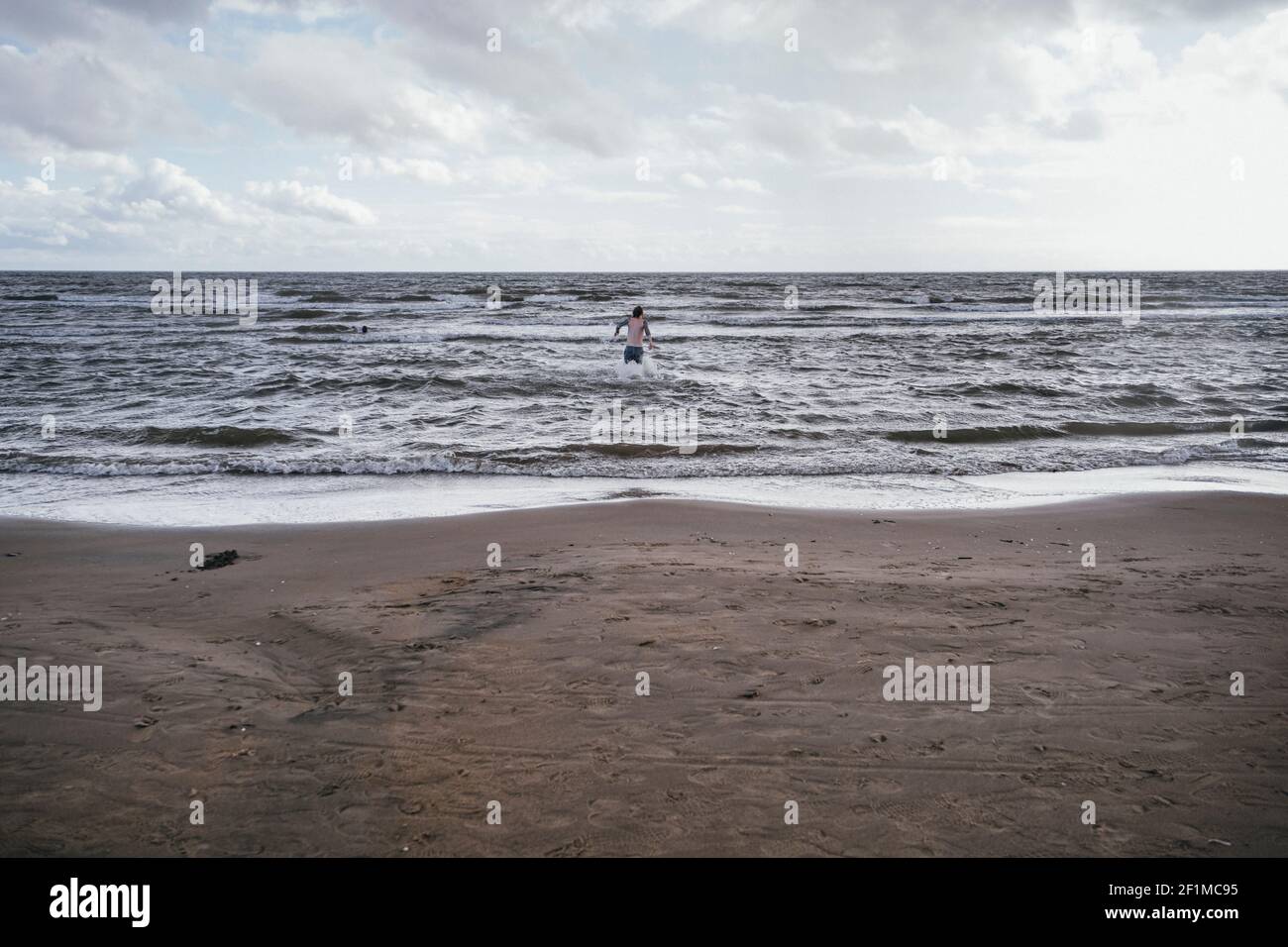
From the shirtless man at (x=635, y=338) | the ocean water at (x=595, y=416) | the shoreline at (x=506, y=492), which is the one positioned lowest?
the shoreline at (x=506, y=492)

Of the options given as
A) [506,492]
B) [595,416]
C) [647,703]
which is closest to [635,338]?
[595,416]

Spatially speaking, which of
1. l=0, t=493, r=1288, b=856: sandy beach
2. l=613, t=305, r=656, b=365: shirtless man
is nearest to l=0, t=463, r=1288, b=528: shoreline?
l=0, t=493, r=1288, b=856: sandy beach

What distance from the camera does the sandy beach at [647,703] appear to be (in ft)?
10.6

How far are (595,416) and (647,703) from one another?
36.3 feet

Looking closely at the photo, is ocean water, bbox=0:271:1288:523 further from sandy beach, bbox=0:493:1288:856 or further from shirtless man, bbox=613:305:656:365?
sandy beach, bbox=0:493:1288:856

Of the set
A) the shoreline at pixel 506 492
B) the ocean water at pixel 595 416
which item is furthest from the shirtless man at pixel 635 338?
the shoreline at pixel 506 492

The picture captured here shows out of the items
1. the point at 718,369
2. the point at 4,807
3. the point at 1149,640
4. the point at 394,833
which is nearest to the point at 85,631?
the point at 4,807

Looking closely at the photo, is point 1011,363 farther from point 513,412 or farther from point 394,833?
point 394,833

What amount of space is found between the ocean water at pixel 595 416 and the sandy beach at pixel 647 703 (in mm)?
2720

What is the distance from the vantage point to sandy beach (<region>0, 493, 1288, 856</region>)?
3.24m

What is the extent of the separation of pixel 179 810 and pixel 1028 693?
4.16 m

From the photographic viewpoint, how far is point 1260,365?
68.7ft

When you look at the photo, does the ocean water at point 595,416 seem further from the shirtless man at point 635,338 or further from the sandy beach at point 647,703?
the sandy beach at point 647,703

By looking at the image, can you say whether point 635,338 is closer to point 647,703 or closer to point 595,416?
point 595,416
